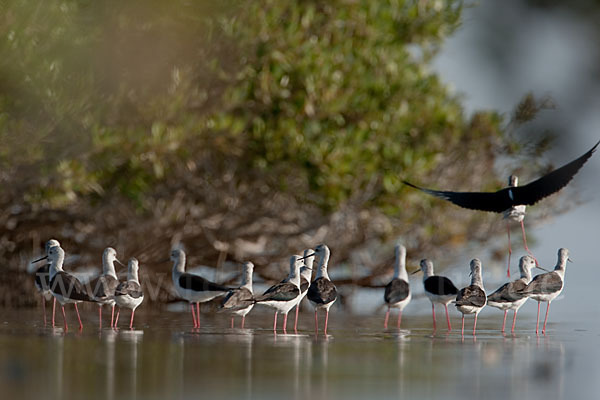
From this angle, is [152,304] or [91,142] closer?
[91,142]

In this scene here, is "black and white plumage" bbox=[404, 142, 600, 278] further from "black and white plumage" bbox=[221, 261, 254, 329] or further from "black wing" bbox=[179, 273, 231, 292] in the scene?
"black wing" bbox=[179, 273, 231, 292]

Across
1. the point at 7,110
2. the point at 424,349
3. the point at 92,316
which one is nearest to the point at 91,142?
the point at 7,110

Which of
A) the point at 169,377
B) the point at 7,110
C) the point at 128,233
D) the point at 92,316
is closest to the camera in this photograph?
the point at 169,377

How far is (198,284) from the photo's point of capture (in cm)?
1606

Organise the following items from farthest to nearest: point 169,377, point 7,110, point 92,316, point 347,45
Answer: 1. point 347,45
2. point 92,316
3. point 7,110
4. point 169,377

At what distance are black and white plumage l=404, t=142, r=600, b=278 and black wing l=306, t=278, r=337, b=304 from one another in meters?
2.32

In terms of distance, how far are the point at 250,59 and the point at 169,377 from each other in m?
10.7

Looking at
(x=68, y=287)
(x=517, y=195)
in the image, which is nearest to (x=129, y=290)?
(x=68, y=287)

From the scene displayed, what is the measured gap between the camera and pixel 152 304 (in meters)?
23.9

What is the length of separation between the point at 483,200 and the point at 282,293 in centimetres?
398

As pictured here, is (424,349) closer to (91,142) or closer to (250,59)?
(91,142)

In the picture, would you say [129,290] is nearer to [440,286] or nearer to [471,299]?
[440,286]

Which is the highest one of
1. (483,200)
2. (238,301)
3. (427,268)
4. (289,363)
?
(483,200)

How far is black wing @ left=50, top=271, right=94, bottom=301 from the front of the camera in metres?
15.0
